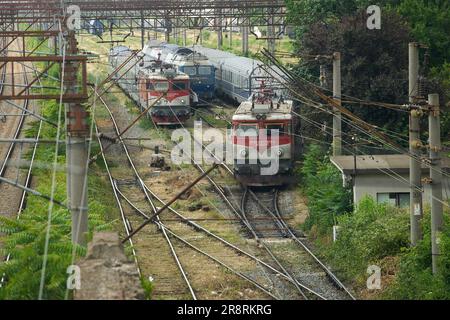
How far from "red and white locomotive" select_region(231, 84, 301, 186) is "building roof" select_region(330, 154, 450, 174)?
11.4 feet

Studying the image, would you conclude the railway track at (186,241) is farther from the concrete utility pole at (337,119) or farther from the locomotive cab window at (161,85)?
the locomotive cab window at (161,85)

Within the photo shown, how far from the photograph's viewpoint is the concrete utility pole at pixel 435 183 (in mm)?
16750

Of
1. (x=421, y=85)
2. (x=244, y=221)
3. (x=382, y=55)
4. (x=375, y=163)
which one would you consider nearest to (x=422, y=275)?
(x=421, y=85)

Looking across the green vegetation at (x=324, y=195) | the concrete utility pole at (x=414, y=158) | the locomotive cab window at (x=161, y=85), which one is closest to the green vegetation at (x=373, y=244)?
the green vegetation at (x=324, y=195)

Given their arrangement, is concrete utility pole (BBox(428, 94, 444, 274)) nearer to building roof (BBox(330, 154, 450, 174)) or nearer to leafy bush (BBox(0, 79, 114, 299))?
building roof (BBox(330, 154, 450, 174))

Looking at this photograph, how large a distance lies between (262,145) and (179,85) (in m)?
11.6

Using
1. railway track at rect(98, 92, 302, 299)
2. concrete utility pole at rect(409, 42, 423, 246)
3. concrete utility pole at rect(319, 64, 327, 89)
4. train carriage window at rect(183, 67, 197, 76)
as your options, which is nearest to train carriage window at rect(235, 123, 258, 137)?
concrete utility pole at rect(319, 64, 327, 89)

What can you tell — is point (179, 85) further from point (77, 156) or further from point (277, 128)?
point (77, 156)

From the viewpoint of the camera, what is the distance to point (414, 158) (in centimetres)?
1753

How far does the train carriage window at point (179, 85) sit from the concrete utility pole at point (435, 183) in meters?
21.0

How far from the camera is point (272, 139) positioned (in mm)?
26672

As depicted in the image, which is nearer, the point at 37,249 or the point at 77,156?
the point at 37,249

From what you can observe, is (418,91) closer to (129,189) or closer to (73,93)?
(73,93)

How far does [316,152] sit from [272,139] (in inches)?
47.6
